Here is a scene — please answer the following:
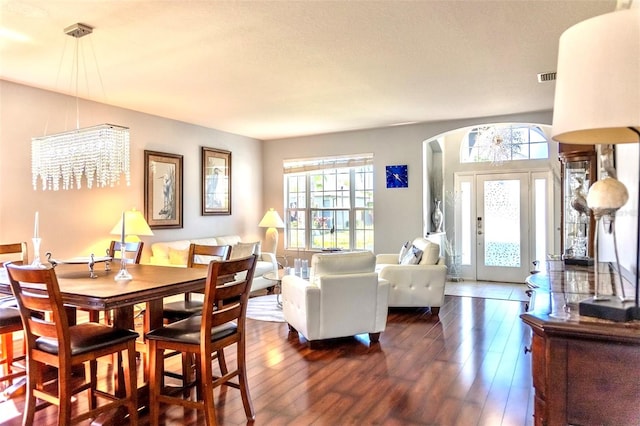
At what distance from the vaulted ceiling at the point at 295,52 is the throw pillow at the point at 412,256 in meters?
1.87

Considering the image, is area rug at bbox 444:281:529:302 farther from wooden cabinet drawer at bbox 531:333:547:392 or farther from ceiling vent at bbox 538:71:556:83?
wooden cabinet drawer at bbox 531:333:547:392

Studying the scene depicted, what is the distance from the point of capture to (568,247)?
375 centimetres

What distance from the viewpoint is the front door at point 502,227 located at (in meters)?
6.94

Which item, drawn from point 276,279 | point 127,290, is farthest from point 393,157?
point 127,290

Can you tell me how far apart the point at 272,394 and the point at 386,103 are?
3.78 meters

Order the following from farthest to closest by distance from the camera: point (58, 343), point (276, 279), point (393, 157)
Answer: point (393, 157) < point (276, 279) < point (58, 343)

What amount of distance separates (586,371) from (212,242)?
5.77 metres

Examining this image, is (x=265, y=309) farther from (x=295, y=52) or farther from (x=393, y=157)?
(x=393, y=157)

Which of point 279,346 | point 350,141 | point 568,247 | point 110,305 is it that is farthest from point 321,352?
point 350,141

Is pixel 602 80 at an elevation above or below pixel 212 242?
above

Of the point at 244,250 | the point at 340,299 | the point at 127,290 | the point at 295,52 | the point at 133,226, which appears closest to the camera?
the point at 127,290

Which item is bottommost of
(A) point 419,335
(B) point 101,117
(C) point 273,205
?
(A) point 419,335

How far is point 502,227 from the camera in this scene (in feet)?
23.3

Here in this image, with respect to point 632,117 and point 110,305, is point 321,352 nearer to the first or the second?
point 110,305
